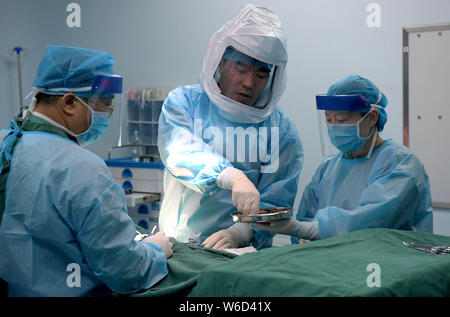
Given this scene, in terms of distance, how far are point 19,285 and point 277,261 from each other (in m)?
0.71

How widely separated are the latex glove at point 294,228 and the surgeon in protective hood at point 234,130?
0.23 meters

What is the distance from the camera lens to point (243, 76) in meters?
2.23

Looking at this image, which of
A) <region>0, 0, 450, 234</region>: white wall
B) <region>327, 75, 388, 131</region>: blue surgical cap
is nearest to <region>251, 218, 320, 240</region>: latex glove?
<region>327, 75, 388, 131</region>: blue surgical cap

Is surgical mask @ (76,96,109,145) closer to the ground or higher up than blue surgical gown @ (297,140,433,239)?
higher up

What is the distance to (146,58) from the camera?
5168 millimetres

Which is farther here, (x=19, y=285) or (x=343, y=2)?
(x=343, y=2)

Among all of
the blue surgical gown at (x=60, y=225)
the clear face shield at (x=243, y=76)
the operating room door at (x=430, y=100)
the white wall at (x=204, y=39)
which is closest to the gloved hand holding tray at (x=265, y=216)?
the blue surgical gown at (x=60, y=225)

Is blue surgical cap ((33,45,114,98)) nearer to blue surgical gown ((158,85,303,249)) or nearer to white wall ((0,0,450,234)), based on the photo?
blue surgical gown ((158,85,303,249))

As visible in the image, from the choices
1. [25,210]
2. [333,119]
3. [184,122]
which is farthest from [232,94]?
[25,210]

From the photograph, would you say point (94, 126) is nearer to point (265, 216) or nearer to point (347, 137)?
point (265, 216)

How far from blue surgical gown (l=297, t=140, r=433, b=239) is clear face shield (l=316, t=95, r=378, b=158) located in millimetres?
90

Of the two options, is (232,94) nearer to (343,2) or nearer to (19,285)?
(19,285)

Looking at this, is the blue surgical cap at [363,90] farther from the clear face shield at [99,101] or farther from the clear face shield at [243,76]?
the clear face shield at [99,101]

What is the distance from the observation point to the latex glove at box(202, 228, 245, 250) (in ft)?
6.49
